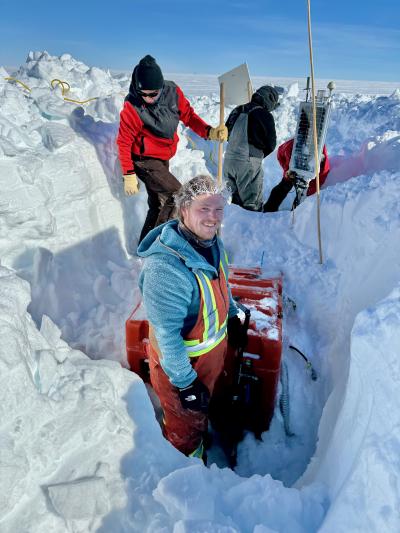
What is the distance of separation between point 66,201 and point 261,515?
10.6 feet

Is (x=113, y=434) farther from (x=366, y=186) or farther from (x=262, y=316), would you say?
(x=366, y=186)

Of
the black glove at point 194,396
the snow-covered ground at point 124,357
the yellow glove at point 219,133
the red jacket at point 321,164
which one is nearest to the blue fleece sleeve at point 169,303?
the black glove at point 194,396

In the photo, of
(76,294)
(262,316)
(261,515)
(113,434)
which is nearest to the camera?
(261,515)

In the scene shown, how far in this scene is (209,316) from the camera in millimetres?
2020

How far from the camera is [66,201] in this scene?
3.72 m

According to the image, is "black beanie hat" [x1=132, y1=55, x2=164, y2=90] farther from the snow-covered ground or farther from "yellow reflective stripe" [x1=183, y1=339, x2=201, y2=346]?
"yellow reflective stripe" [x1=183, y1=339, x2=201, y2=346]

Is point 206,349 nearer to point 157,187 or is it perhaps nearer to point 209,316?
point 209,316

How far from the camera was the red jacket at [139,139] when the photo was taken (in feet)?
11.5

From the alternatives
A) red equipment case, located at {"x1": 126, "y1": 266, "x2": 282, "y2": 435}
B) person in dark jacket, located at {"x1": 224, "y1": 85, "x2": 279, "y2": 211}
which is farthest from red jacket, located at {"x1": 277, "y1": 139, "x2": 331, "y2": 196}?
red equipment case, located at {"x1": 126, "y1": 266, "x2": 282, "y2": 435}

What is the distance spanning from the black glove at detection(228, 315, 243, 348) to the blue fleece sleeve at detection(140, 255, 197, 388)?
626mm

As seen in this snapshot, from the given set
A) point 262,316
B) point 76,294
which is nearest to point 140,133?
point 76,294

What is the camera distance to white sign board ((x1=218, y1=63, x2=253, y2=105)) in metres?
5.34

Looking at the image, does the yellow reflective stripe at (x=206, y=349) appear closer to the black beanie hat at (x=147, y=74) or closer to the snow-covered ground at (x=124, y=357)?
the snow-covered ground at (x=124, y=357)

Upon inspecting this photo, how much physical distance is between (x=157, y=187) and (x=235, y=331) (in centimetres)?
200
